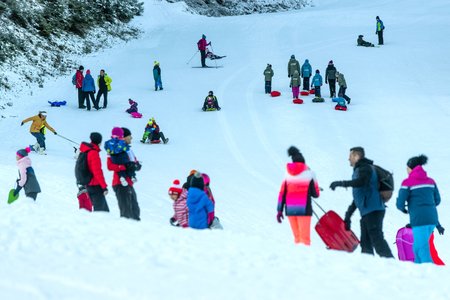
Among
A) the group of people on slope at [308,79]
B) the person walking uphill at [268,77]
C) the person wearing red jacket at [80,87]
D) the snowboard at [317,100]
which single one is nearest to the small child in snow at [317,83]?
the group of people on slope at [308,79]

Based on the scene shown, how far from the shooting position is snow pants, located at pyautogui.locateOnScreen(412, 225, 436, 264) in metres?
7.80

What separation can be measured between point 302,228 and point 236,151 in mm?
9363

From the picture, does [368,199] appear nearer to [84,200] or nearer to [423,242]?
[423,242]

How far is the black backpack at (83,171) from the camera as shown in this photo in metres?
8.63

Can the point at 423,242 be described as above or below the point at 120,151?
below

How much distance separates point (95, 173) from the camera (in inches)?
340

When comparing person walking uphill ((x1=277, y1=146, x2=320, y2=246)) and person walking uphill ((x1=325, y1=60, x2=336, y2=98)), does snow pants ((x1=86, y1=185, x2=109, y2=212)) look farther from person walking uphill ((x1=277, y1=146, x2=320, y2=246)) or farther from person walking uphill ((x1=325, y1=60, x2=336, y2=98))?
person walking uphill ((x1=325, y1=60, x2=336, y2=98))

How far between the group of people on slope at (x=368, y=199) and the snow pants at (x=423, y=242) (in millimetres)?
11

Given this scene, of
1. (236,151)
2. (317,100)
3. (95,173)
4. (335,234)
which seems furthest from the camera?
(317,100)

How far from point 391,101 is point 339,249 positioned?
580 inches

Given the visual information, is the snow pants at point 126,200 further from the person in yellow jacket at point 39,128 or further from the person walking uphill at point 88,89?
the person walking uphill at point 88,89

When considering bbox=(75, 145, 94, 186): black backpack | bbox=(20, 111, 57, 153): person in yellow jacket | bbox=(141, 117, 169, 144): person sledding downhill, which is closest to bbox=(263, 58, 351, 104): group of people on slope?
bbox=(141, 117, 169, 144): person sledding downhill

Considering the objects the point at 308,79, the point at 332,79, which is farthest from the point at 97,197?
the point at 308,79

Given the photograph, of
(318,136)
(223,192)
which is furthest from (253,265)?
(318,136)
